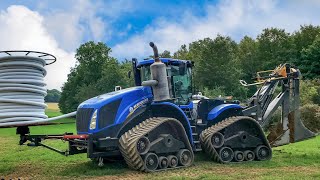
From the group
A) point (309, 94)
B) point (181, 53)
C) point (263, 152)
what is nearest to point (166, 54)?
point (181, 53)

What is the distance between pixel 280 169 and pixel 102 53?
7122 centimetres

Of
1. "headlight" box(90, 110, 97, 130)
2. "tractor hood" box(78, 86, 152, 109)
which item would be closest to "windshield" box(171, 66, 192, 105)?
"tractor hood" box(78, 86, 152, 109)

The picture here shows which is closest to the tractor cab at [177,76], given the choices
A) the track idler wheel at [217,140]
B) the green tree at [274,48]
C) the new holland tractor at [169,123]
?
the new holland tractor at [169,123]

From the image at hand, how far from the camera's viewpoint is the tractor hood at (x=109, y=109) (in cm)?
1179

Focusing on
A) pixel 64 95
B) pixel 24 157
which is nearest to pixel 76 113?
pixel 24 157

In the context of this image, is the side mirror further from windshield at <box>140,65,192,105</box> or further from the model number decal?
the model number decal

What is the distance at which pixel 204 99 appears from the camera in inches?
563

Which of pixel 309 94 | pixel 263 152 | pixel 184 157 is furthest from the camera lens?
pixel 309 94

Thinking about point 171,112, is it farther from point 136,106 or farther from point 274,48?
point 274,48

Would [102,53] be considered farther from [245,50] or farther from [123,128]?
[123,128]

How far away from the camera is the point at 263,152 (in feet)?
47.9

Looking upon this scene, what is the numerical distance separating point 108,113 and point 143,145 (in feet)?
4.05

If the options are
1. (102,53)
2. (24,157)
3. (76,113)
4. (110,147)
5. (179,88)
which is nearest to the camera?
(110,147)

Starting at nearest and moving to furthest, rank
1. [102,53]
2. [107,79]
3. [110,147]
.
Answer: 1. [110,147]
2. [107,79]
3. [102,53]
